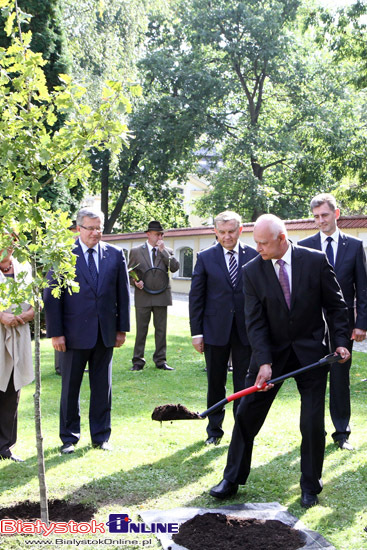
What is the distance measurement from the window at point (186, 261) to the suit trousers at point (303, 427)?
2886 centimetres

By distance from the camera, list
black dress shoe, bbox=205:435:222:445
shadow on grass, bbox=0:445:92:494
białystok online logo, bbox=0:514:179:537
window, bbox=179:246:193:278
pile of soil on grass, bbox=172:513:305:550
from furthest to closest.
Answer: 1. window, bbox=179:246:193:278
2. black dress shoe, bbox=205:435:222:445
3. shadow on grass, bbox=0:445:92:494
4. białystok online logo, bbox=0:514:179:537
5. pile of soil on grass, bbox=172:513:305:550

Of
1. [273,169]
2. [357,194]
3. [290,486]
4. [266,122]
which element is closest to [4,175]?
[290,486]

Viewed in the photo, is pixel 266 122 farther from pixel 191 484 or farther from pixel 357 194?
pixel 191 484

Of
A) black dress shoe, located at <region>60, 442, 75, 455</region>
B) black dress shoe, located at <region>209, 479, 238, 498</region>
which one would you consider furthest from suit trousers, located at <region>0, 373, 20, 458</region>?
black dress shoe, located at <region>209, 479, 238, 498</region>

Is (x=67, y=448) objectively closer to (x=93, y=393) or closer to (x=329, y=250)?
(x=93, y=393)

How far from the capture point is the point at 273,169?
1447 inches

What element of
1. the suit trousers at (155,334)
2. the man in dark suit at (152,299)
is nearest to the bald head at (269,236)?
the man in dark suit at (152,299)

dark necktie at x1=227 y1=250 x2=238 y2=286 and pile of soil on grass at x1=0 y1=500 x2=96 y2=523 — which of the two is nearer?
pile of soil on grass at x1=0 y1=500 x2=96 y2=523

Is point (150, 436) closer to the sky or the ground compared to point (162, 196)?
closer to the ground

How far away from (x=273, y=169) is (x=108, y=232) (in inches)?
436

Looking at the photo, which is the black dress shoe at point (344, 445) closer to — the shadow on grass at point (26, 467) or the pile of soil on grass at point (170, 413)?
the pile of soil on grass at point (170, 413)

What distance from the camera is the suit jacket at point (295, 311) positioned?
4926 mm

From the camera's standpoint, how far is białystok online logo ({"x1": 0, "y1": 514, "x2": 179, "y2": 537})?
4359mm

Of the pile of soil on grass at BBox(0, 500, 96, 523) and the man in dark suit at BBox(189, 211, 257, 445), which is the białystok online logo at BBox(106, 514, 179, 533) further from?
the man in dark suit at BBox(189, 211, 257, 445)
